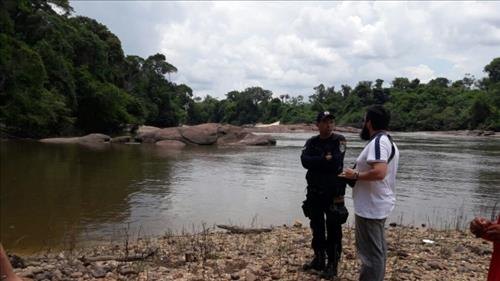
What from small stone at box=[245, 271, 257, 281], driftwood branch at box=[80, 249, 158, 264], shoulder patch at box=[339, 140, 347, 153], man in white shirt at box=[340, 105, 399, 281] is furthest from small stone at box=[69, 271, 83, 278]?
shoulder patch at box=[339, 140, 347, 153]

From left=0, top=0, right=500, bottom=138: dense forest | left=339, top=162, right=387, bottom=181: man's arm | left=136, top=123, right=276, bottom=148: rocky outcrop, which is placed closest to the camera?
left=339, top=162, right=387, bottom=181: man's arm

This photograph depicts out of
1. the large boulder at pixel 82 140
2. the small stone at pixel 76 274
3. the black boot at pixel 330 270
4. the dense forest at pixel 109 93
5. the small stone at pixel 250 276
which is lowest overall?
the small stone at pixel 76 274

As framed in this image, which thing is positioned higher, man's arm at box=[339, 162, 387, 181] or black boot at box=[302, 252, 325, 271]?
man's arm at box=[339, 162, 387, 181]

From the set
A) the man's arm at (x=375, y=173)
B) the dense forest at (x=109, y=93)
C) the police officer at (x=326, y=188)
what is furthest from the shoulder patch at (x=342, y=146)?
the dense forest at (x=109, y=93)

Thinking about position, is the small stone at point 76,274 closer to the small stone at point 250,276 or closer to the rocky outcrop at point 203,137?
the small stone at point 250,276

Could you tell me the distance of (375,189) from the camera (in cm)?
452

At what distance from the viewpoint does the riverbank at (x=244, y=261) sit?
5578mm

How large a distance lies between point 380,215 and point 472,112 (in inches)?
3084

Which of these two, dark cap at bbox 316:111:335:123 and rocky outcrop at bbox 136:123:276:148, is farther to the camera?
rocky outcrop at bbox 136:123:276:148

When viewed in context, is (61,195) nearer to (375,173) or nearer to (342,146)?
(342,146)

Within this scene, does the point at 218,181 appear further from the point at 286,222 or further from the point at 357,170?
the point at 357,170

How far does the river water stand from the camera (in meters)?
10.5

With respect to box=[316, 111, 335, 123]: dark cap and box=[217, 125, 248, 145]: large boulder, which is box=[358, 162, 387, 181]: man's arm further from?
box=[217, 125, 248, 145]: large boulder

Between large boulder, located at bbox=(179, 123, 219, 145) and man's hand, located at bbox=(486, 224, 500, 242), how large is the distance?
37.6m
